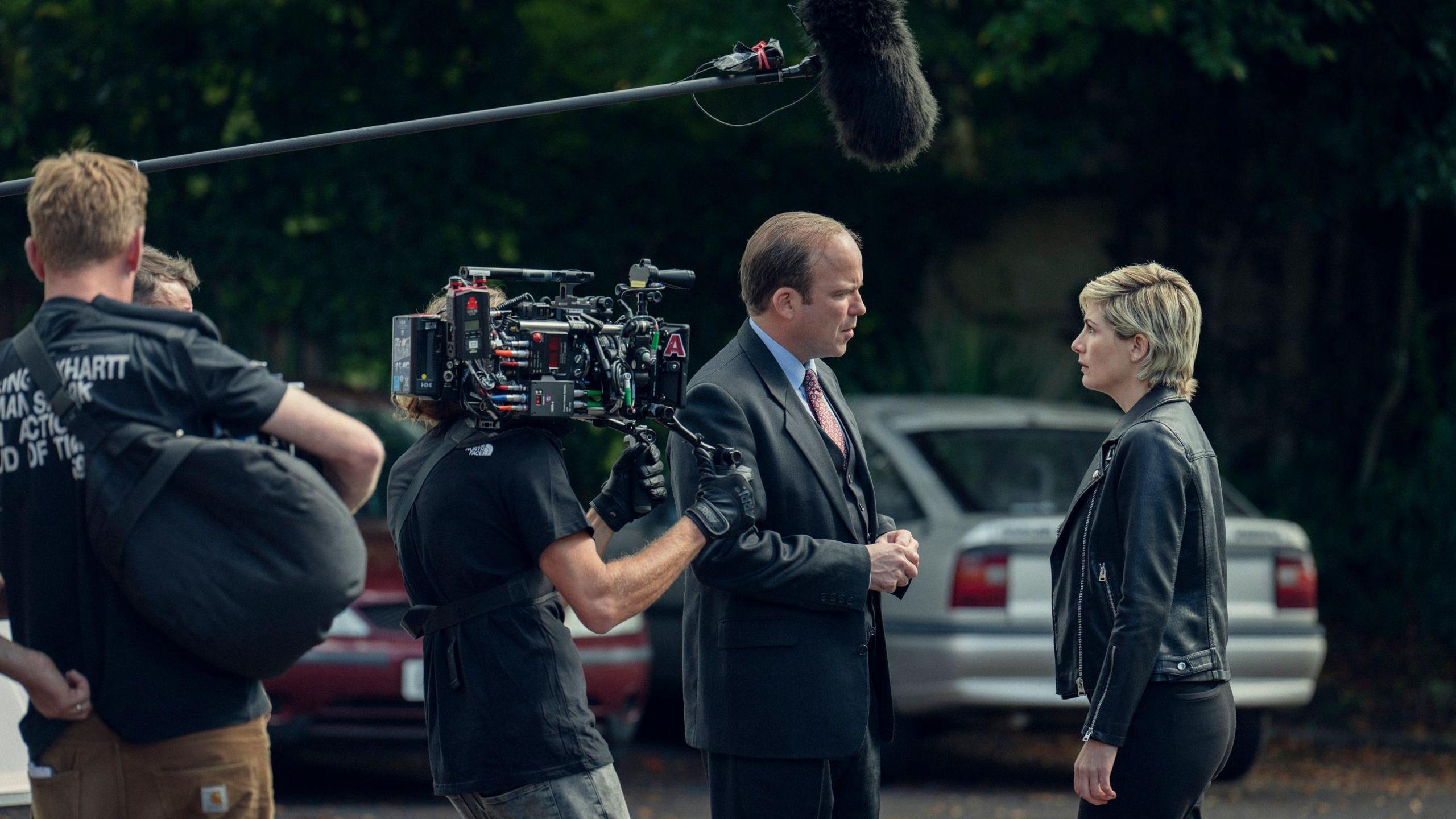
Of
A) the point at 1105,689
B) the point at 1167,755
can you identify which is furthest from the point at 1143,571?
the point at 1167,755

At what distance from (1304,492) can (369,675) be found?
7.86 m

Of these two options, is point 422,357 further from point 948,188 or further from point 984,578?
point 948,188

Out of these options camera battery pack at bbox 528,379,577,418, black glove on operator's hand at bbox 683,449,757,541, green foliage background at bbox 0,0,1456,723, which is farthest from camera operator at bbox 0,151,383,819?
green foliage background at bbox 0,0,1456,723

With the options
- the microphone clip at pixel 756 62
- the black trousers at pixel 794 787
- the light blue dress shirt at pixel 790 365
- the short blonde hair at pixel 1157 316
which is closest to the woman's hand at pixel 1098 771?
the black trousers at pixel 794 787

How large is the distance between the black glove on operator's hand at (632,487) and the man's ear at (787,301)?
608 mm

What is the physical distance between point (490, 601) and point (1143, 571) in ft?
4.56

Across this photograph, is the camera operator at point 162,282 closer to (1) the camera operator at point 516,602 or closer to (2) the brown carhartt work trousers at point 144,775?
(1) the camera operator at point 516,602

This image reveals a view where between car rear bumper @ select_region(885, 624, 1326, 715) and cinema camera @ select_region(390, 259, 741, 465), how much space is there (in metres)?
3.86

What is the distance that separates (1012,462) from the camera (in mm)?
8094

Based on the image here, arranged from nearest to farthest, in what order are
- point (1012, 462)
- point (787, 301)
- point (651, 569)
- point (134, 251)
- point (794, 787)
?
1. point (134, 251)
2. point (651, 569)
3. point (794, 787)
4. point (787, 301)
5. point (1012, 462)

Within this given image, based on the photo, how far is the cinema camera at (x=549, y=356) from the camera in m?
3.35

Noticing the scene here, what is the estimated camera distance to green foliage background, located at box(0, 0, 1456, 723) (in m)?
10.2

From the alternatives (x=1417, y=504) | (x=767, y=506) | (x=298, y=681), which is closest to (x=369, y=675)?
(x=298, y=681)

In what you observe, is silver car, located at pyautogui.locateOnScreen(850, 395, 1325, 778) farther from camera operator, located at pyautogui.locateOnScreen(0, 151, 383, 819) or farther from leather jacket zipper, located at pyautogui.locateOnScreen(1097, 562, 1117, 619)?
camera operator, located at pyautogui.locateOnScreen(0, 151, 383, 819)
